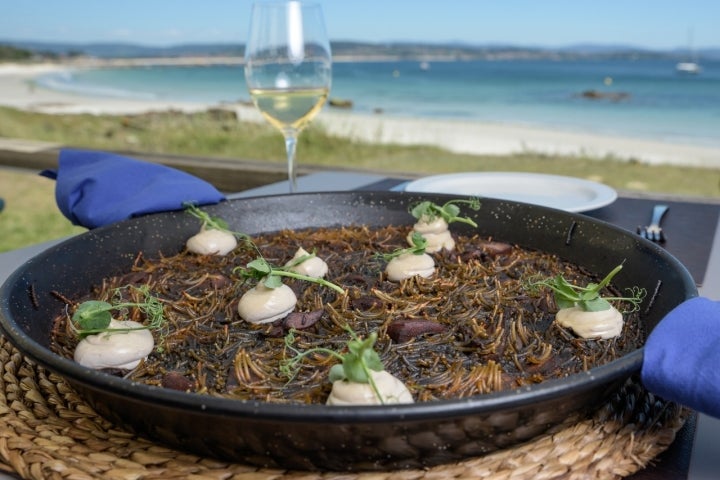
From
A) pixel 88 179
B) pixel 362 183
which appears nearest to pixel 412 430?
pixel 88 179

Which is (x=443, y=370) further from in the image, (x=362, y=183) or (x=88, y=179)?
(x=362, y=183)

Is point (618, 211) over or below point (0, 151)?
over

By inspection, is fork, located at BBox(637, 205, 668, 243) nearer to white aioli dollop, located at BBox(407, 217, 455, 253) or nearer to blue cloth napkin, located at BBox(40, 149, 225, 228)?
white aioli dollop, located at BBox(407, 217, 455, 253)

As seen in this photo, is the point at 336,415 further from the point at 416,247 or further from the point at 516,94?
the point at 516,94

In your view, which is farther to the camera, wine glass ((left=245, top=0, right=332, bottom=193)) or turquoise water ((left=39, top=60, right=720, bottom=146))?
turquoise water ((left=39, top=60, right=720, bottom=146))

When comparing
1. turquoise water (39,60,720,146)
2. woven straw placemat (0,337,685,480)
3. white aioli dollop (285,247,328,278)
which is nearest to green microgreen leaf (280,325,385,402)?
Answer: woven straw placemat (0,337,685,480)

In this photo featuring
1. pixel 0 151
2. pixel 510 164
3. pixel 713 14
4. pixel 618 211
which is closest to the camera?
pixel 618 211

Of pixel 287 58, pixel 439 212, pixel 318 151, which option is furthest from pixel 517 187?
pixel 318 151
